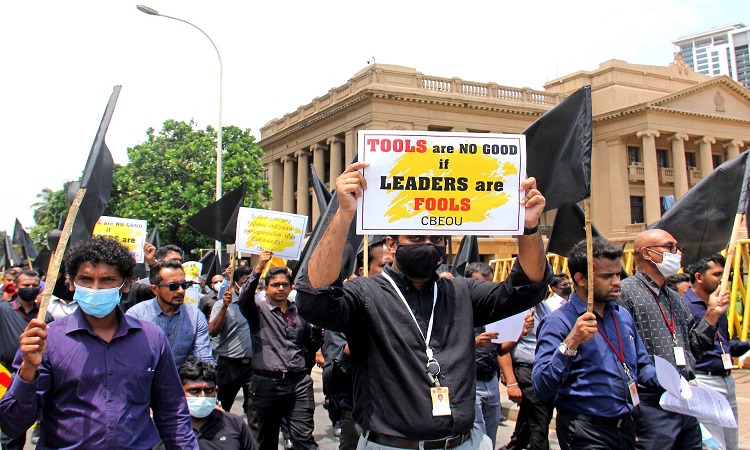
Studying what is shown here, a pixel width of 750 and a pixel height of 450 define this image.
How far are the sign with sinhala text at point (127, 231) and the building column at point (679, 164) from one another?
41.0 meters

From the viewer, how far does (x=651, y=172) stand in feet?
140

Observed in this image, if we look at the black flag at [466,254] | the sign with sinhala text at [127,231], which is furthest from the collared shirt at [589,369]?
the sign with sinhala text at [127,231]

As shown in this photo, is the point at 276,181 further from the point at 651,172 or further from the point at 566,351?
the point at 566,351

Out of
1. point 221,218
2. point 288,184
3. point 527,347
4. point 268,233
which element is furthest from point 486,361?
point 288,184

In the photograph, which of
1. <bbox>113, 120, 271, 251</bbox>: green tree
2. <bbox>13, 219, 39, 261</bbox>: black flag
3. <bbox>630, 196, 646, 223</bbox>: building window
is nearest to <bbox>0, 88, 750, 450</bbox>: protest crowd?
<bbox>13, 219, 39, 261</bbox>: black flag

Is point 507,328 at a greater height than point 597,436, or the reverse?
point 507,328

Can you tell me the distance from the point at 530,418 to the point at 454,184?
4.22 meters

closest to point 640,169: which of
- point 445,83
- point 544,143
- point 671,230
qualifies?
point 445,83

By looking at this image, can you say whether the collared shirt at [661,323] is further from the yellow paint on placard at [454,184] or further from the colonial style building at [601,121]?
the colonial style building at [601,121]

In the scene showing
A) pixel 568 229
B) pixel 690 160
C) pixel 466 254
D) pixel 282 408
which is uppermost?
pixel 690 160

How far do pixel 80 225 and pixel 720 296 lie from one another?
4.37m

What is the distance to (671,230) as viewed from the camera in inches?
249

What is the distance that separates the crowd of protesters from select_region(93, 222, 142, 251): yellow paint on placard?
406 cm

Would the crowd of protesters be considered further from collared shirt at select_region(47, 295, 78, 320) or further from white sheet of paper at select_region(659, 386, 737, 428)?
collared shirt at select_region(47, 295, 78, 320)
